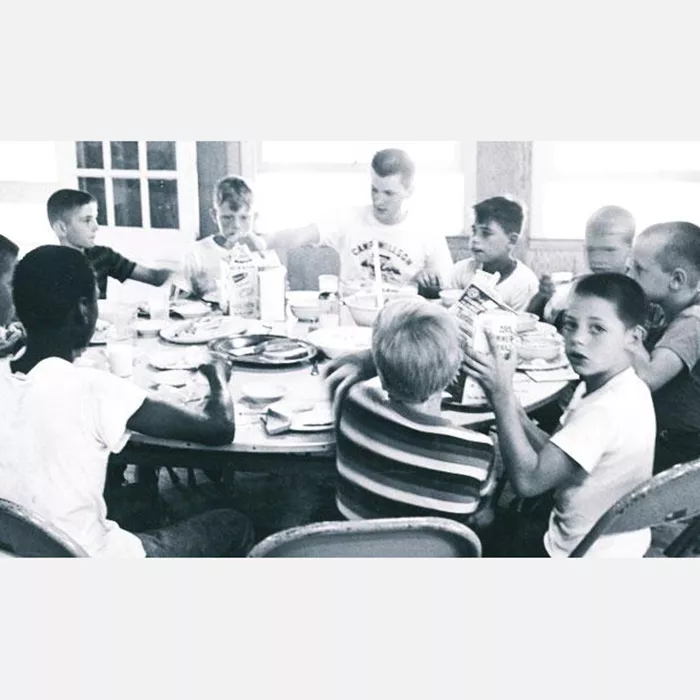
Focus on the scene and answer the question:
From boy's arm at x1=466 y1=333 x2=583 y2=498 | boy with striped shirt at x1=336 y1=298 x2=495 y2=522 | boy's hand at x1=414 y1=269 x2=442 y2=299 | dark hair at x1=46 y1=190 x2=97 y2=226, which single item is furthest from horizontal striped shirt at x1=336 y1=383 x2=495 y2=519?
boy's hand at x1=414 y1=269 x2=442 y2=299

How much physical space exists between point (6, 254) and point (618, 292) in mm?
1569

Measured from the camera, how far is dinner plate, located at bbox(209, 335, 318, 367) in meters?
2.50

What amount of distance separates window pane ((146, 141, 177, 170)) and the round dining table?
169 centimetres

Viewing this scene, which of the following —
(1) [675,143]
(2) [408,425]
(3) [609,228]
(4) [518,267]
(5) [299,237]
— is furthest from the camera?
(5) [299,237]

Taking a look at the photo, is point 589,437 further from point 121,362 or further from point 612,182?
point 612,182

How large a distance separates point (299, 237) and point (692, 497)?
98.8 inches

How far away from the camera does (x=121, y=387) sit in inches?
70.4

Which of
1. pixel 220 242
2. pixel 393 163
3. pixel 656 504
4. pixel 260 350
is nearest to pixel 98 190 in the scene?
pixel 220 242

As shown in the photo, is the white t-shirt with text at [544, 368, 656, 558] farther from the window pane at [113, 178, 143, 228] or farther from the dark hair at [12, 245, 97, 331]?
the window pane at [113, 178, 143, 228]

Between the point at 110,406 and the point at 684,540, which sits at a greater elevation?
the point at 110,406

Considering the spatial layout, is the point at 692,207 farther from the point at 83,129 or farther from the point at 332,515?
the point at 83,129

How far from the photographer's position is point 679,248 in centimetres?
221

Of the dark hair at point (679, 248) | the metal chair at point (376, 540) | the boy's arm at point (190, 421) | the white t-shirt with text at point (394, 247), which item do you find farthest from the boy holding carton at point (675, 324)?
the white t-shirt with text at point (394, 247)

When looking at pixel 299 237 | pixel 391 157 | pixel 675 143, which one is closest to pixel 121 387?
pixel 675 143
